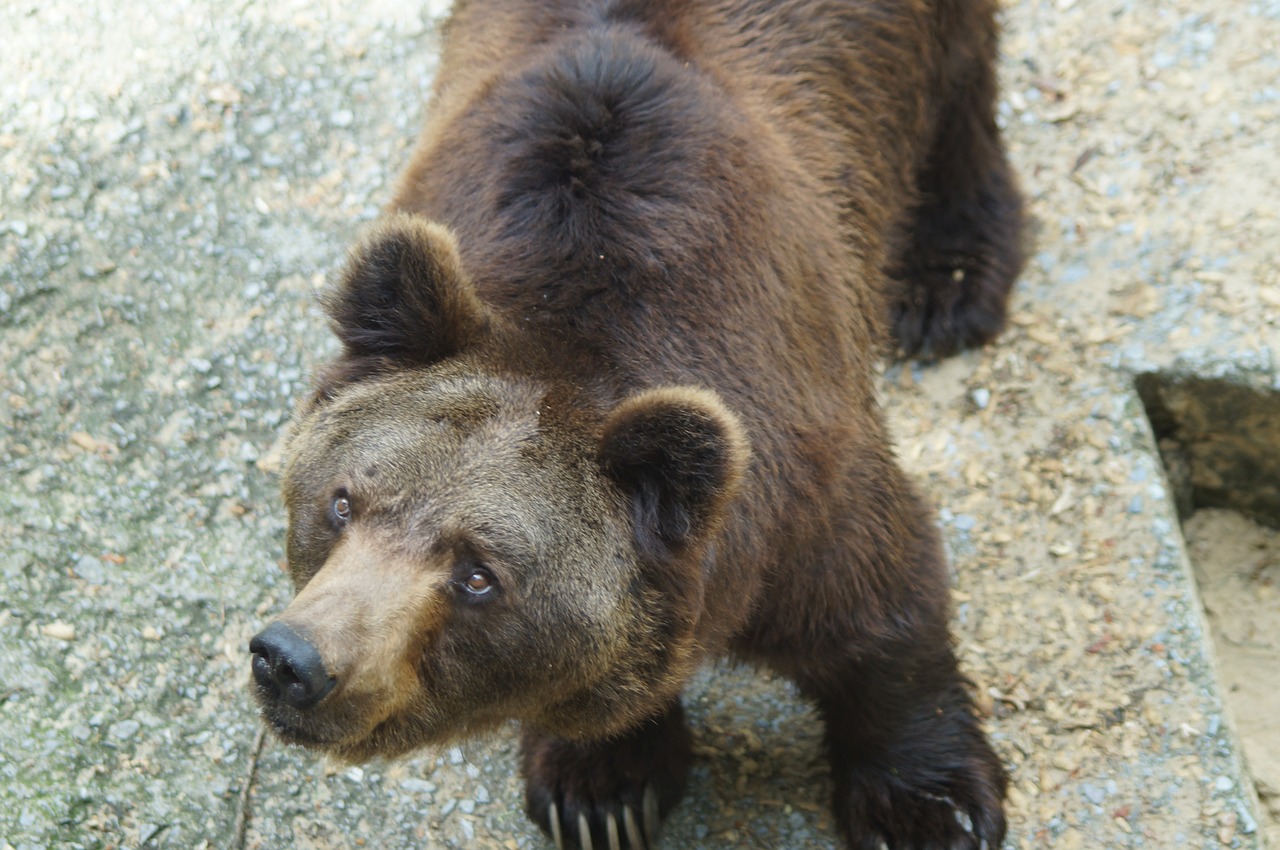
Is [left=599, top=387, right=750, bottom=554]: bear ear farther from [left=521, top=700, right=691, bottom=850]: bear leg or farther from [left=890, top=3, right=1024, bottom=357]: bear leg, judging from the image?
[left=890, top=3, right=1024, bottom=357]: bear leg

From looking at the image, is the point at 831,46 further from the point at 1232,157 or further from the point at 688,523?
the point at 1232,157

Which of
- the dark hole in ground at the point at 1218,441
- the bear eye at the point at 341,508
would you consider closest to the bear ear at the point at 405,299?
the bear eye at the point at 341,508

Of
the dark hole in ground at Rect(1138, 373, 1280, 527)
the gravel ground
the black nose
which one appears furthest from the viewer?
the dark hole in ground at Rect(1138, 373, 1280, 527)

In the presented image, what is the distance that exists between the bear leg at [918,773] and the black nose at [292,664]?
77.4 inches

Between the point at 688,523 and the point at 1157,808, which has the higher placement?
the point at 688,523

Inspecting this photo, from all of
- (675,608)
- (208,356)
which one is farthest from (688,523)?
(208,356)

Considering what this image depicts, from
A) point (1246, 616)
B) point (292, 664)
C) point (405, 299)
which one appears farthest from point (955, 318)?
point (292, 664)

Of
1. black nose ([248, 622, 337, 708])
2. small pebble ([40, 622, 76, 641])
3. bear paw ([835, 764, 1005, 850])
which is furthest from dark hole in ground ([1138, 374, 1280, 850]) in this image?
small pebble ([40, 622, 76, 641])

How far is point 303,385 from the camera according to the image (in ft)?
18.2

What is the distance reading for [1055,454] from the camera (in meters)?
5.38

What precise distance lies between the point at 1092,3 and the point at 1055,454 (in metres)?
2.66

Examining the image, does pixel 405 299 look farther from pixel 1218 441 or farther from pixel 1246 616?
pixel 1246 616

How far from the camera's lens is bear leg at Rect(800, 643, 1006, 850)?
14.5 feet

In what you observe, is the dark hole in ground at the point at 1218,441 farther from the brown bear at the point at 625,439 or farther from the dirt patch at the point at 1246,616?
the brown bear at the point at 625,439
